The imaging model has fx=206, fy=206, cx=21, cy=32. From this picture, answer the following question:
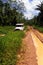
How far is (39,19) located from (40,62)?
5177 cm

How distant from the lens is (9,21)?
59.6 meters

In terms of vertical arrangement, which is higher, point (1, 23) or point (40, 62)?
point (40, 62)

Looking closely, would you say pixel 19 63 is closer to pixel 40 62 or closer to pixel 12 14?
pixel 40 62

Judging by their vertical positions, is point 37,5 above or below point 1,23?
above

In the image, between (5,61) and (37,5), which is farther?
(37,5)

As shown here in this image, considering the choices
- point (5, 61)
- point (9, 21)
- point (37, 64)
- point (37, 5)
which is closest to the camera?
point (5, 61)

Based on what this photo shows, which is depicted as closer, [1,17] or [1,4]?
[1,17]

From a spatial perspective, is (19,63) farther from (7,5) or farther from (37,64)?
(7,5)

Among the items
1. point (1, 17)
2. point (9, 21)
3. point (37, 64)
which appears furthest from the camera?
point (9, 21)

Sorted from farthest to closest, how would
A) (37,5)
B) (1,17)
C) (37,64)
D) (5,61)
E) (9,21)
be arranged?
(37,5) < (9,21) < (1,17) < (37,64) < (5,61)

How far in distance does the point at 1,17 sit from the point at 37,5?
574 inches

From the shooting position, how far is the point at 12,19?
2391 inches

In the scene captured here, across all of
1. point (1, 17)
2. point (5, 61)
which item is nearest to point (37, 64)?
point (5, 61)

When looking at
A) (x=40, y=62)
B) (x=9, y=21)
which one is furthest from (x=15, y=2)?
(x=40, y=62)
